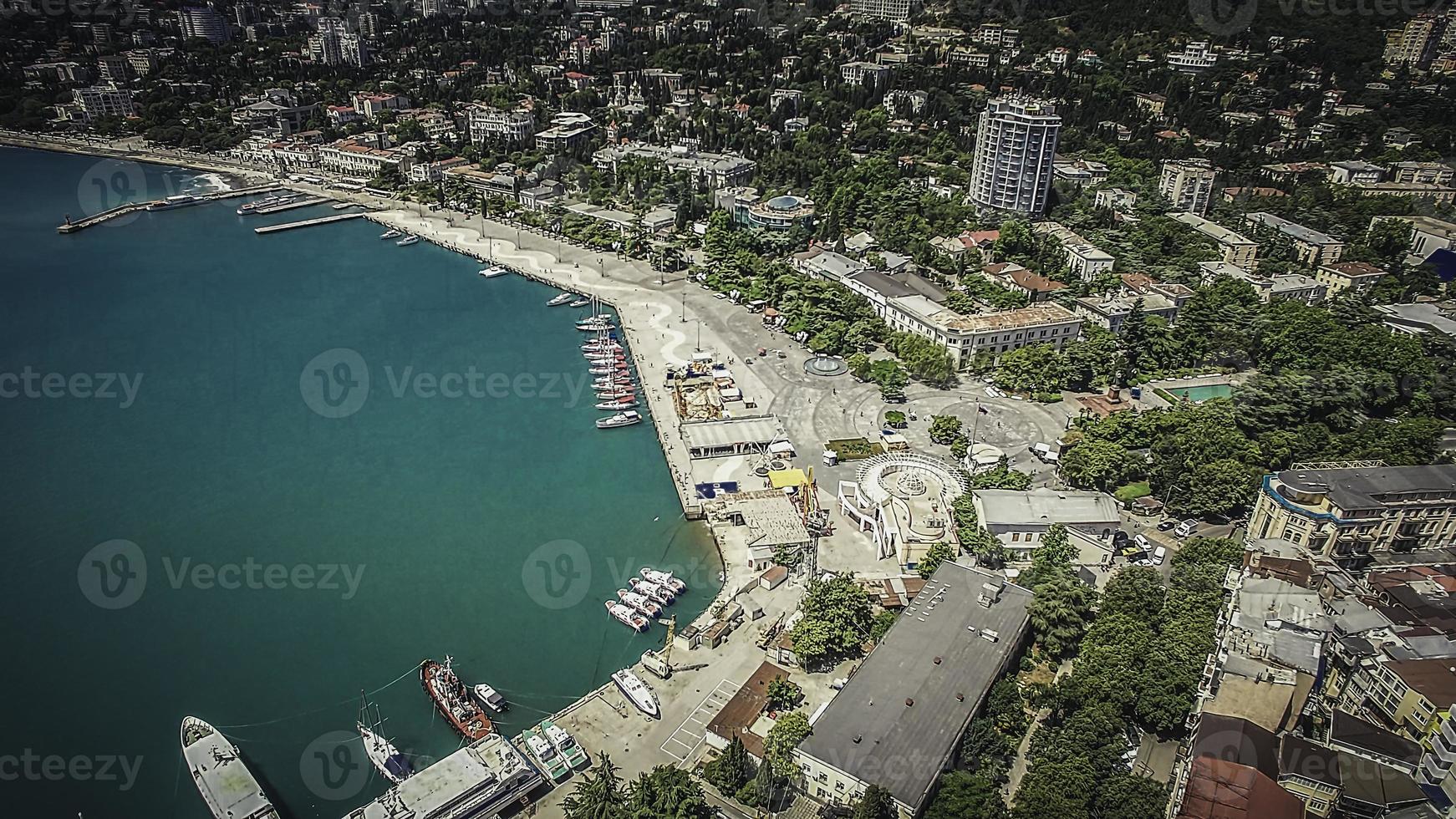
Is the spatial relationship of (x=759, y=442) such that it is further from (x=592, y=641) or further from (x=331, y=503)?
(x=331, y=503)

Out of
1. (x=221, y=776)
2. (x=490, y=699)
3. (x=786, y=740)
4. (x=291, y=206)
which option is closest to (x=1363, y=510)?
(x=786, y=740)

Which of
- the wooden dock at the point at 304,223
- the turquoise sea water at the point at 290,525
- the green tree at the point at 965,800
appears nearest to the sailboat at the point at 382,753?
the turquoise sea water at the point at 290,525

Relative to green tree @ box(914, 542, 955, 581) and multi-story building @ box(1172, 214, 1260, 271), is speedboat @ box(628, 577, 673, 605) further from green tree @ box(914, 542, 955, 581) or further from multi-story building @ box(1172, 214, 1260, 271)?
multi-story building @ box(1172, 214, 1260, 271)

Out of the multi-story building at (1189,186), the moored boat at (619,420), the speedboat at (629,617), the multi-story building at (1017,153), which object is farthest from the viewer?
the multi-story building at (1189,186)

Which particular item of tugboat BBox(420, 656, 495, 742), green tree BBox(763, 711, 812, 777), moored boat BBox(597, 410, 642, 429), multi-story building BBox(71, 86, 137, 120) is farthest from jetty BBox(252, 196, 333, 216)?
green tree BBox(763, 711, 812, 777)

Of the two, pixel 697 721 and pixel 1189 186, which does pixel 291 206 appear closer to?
pixel 697 721

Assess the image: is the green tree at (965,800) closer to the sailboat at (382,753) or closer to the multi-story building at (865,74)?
the sailboat at (382,753)
